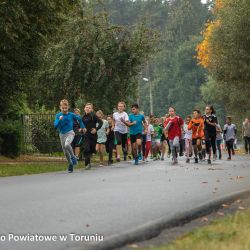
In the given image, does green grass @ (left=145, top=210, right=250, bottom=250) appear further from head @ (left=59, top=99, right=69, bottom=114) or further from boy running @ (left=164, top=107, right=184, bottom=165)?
boy running @ (left=164, top=107, right=184, bottom=165)

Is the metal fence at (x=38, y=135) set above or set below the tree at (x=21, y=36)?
below

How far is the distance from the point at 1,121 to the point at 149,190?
53.3 feet

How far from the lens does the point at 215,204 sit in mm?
9070

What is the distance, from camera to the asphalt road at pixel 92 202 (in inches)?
279

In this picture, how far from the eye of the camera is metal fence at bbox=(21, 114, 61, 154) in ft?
96.5

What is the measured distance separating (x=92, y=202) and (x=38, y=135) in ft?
75.3

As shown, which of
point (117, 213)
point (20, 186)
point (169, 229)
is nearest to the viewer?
point (169, 229)

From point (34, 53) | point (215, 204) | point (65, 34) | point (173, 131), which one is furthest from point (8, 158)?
point (215, 204)

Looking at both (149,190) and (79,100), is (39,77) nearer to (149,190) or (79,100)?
(79,100)

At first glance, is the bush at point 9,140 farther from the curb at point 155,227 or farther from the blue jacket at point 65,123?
the curb at point 155,227

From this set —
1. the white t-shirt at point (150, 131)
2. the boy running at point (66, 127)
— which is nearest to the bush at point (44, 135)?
the white t-shirt at point (150, 131)

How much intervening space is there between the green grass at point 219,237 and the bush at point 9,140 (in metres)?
19.2

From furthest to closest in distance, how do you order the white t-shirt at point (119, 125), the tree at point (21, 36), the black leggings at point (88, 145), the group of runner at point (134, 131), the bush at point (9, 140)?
the bush at point (9, 140) → the white t-shirt at point (119, 125) → the tree at point (21, 36) → the group of runner at point (134, 131) → the black leggings at point (88, 145)

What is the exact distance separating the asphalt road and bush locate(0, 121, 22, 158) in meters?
11.3
